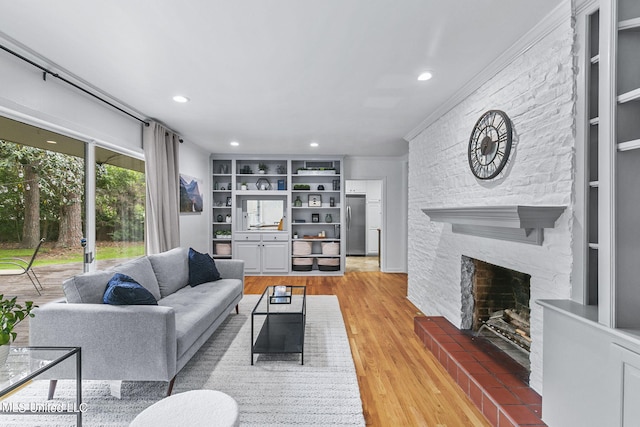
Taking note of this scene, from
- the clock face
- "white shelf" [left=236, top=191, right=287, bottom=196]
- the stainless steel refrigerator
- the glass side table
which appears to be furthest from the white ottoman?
the stainless steel refrigerator

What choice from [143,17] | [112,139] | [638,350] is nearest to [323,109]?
[143,17]

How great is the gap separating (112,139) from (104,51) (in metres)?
1.27

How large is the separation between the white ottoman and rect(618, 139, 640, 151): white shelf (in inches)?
81.2

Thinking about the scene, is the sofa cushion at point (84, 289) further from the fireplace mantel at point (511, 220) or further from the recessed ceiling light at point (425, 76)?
the recessed ceiling light at point (425, 76)

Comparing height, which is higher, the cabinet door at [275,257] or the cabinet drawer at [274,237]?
the cabinet drawer at [274,237]

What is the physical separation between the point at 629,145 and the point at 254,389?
2.56 meters

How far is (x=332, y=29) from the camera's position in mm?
1934

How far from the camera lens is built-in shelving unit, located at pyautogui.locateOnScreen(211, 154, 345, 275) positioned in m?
6.20

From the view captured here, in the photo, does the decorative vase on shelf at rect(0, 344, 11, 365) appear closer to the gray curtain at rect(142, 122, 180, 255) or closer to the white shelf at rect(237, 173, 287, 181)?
the gray curtain at rect(142, 122, 180, 255)

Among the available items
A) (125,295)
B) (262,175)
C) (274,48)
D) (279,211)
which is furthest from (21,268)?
(262,175)

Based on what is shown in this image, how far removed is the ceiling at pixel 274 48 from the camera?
175 centimetres

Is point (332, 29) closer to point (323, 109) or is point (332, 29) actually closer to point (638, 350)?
A: point (323, 109)

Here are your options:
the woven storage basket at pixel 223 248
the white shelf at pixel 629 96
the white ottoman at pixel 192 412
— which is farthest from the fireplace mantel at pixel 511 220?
the woven storage basket at pixel 223 248

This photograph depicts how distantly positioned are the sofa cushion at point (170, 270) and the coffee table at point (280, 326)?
92 cm
